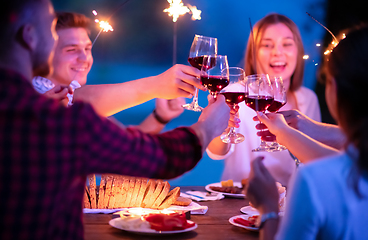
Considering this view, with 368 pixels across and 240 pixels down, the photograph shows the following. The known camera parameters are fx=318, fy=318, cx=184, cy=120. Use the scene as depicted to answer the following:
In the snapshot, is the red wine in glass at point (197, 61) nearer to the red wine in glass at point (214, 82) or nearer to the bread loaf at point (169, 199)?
the red wine in glass at point (214, 82)

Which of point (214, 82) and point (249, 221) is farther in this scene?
point (214, 82)

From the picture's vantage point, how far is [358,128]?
75 cm

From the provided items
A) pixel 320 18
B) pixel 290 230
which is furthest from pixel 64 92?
pixel 320 18

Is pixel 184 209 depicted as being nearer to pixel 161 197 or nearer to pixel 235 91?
pixel 161 197

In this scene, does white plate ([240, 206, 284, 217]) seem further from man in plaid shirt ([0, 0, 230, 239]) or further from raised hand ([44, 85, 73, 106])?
raised hand ([44, 85, 73, 106])

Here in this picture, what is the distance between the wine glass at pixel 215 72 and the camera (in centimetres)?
150

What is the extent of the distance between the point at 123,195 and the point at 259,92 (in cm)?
85

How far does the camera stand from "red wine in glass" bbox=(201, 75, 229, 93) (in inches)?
59.1

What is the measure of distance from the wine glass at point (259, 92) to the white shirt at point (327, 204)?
→ 0.84m

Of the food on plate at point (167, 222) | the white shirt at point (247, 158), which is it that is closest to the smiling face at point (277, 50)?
the white shirt at point (247, 158)

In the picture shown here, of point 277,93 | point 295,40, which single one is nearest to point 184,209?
point 277,93

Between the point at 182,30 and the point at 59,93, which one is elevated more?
the point at 182,30

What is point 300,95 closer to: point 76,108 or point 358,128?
point 358,128

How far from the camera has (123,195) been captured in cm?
159
